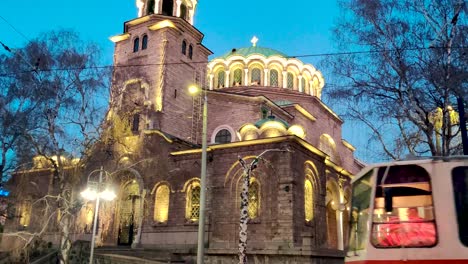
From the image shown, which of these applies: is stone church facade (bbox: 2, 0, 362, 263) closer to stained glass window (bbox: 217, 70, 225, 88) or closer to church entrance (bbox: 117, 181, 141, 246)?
church entrance (bbox: 117, 181, 141, 246)

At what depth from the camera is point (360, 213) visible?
23.5 ft

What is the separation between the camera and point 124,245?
79.0ft

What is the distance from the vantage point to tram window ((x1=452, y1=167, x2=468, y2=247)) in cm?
629

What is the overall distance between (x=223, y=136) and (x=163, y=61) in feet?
19.3

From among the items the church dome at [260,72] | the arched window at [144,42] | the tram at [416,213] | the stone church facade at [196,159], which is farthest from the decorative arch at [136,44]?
the tram at [416,213]

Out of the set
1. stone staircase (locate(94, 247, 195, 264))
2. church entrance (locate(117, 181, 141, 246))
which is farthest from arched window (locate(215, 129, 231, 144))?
stone staircase (locate(94, 247, 195, 264))

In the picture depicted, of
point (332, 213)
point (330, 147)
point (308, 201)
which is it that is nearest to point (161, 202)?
point (308, 201)

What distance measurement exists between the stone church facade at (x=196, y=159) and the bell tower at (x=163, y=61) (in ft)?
0.23

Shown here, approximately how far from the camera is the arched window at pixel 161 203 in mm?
23372

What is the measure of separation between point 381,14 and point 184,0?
17.4m

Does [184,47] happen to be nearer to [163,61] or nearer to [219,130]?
[163,61]

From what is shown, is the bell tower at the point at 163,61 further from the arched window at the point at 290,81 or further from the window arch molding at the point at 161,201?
the arched window at the point at 290,81

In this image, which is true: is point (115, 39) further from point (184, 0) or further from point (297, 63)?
point (297, 63)

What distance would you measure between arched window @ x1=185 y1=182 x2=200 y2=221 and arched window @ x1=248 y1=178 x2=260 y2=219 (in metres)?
2.92
